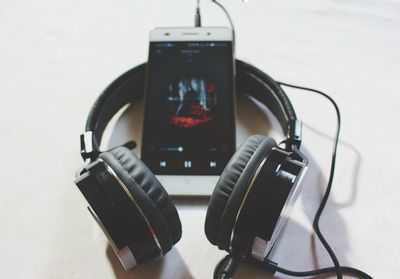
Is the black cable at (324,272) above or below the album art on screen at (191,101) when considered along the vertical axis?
below

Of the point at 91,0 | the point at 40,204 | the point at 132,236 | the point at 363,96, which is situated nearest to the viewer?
the point at 132,236

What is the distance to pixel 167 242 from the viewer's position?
0.46 m

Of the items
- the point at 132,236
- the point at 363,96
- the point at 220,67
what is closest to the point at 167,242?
the point at 132,236

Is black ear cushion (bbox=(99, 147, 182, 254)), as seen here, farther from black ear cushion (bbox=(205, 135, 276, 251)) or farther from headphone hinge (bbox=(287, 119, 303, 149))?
headphone hinge (bbox=(287, 119, 303, 149))

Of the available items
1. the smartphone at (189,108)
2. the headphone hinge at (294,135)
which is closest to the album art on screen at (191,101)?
the smartphone at (189,108)

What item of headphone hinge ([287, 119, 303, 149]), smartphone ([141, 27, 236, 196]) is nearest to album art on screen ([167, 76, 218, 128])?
smartphone ([141, 27, 236, 196])

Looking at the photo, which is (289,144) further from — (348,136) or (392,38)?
(392,38)

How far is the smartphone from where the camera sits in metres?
0.61

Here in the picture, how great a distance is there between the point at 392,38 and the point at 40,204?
702 mm

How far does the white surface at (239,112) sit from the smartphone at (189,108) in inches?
1.8

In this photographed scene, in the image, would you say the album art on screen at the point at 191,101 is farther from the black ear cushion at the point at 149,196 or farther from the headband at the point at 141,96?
the black ear cushion at the point at 149,196

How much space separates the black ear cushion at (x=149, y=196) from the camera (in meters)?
0.44

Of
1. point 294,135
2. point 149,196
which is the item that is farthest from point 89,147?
point 294,135

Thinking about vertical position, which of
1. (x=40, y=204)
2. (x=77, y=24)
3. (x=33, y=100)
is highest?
(x=77, y=24)
